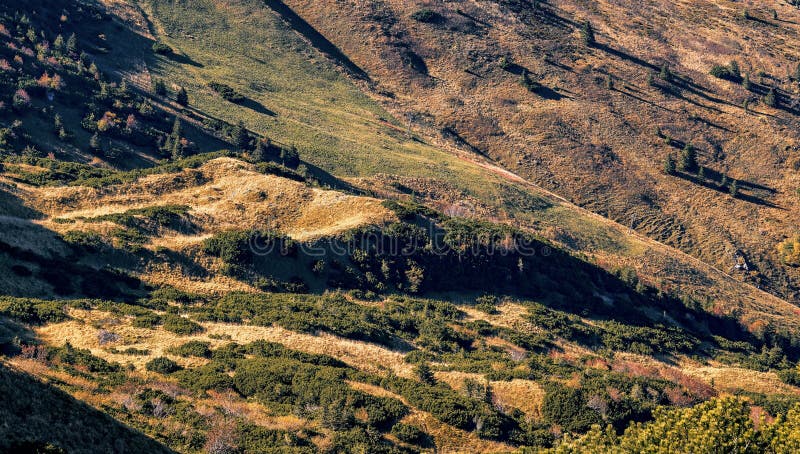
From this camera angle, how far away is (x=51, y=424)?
22203 millimetres

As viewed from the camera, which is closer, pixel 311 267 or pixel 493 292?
pixel 311 267

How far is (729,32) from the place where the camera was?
13750cm

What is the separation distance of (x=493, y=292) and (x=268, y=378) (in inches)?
1125

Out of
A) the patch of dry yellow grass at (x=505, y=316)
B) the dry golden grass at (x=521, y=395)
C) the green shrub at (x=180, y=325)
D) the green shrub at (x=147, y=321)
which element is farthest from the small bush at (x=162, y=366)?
the patch of dry yellow grass at (x=505, y=316)

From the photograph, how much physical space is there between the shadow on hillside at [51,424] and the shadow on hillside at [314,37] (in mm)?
97204

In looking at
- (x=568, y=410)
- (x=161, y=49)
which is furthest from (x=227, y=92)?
(x=568, y=410)

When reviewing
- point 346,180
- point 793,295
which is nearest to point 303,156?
point 346,180

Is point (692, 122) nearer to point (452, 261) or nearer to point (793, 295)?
point (793, 295)

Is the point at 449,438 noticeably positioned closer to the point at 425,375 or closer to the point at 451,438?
the point at 451,438

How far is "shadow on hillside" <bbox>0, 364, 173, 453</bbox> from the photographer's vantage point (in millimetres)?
20797

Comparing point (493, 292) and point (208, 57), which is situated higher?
point (208, 57)

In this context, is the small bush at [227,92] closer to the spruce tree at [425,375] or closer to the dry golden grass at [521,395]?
the spruce tree at [425,375]

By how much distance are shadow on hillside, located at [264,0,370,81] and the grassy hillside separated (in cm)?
1211

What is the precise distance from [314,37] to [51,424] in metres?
107
